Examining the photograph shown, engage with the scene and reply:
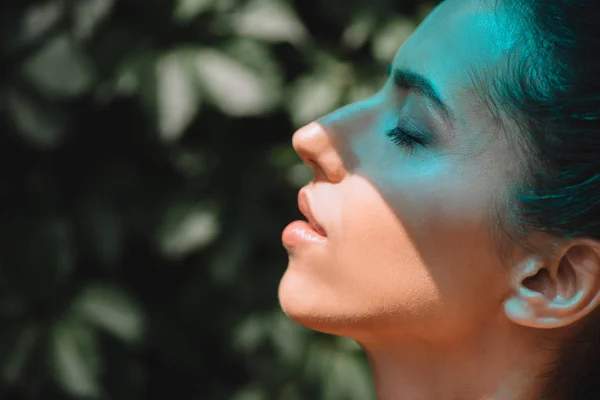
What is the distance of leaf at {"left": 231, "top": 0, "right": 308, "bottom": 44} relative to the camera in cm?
175

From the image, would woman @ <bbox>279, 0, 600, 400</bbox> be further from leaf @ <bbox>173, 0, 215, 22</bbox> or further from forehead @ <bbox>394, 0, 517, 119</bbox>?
leaf @ <bbox>173, 0, 215, 22</bbox>

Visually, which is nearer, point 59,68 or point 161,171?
point 59,68

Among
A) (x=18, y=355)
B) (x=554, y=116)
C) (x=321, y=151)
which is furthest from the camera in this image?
(x=18, y=355)

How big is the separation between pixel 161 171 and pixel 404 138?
3.29 ft

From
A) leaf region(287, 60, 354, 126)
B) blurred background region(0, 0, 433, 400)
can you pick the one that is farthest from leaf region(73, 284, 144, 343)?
leaf region(287, 60, 354, 126)

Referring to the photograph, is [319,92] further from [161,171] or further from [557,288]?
[557,288]

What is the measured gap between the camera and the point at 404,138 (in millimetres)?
1030

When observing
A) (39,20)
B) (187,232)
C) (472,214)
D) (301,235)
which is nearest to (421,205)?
(472,214)

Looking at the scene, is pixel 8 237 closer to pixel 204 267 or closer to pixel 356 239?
pixel 204 267

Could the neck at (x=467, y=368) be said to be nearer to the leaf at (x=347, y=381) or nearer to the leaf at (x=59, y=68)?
the leaf at (x=347, y=381)

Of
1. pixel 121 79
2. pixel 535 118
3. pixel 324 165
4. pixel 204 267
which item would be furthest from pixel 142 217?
pixel 535 118

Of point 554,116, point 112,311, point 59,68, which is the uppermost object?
point 554,116

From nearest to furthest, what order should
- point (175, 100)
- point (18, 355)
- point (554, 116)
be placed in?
point (554, 116) → point (175, 100) → point (18, 355)

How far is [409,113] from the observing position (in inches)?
40.4
